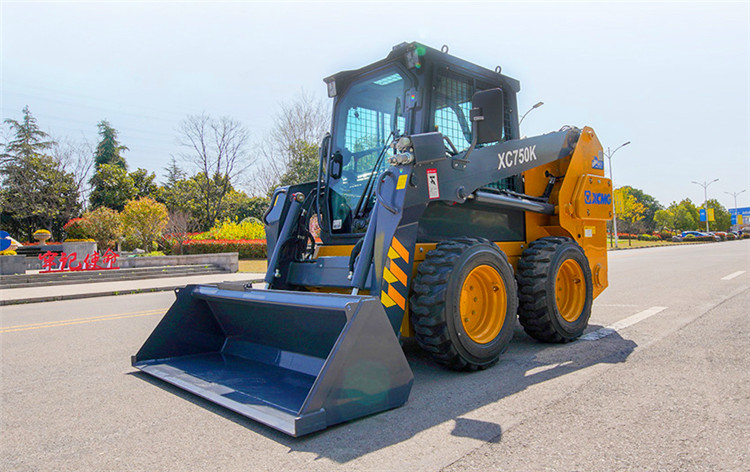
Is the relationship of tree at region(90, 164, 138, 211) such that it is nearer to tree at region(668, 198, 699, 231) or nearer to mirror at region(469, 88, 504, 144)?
mirror at region(469, 88, 504, 144)

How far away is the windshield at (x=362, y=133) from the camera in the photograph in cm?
506

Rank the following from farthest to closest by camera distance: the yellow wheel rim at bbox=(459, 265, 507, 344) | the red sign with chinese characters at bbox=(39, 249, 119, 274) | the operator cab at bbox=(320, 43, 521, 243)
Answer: the red sign with chinese characters at bbox=(39, 249, 119, 274), the operator cab at bbox=(320, 43, 521, 243), the yellow wheel rim at bbox=(459, 265, 507, 344)

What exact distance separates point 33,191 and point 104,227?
14531mm

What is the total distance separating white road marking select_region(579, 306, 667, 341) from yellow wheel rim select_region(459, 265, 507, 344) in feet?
5.51

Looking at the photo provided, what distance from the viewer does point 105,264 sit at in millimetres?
19859

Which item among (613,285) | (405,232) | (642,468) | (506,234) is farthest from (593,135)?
(613,285)

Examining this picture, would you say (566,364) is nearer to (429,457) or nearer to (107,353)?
(429,457)

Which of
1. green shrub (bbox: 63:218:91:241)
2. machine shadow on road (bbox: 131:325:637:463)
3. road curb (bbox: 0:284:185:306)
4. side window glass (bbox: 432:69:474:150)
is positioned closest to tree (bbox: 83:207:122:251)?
green shrub (bbox: 63:218:91:241)

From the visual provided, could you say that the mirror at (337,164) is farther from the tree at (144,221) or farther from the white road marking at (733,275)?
the tree at (144,221)

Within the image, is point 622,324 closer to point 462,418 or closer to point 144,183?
point 462,418

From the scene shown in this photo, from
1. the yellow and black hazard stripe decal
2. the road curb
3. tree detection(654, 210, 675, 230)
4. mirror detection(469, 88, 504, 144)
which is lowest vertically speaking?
the road curb

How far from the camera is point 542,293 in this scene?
201 inches

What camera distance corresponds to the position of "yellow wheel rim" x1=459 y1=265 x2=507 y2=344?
4336 mm

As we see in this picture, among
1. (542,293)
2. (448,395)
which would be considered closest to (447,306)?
(448,395)
